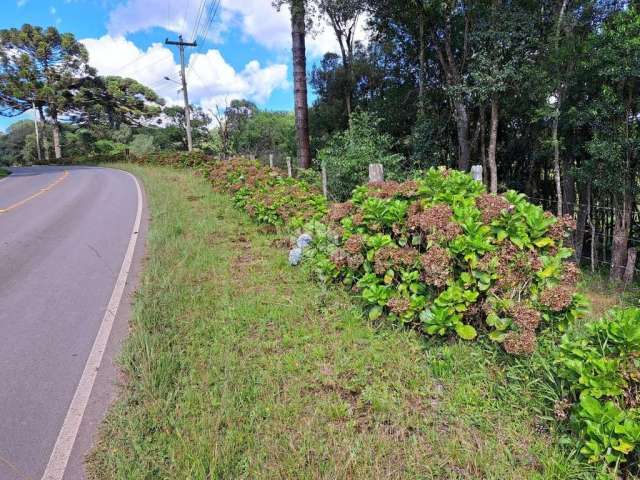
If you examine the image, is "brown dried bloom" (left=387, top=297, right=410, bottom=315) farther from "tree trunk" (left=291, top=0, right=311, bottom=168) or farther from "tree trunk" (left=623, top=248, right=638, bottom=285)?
"tree trunk" (left=291, top=0, right=311, bottom=168)

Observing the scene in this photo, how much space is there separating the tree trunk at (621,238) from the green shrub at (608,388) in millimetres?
8218

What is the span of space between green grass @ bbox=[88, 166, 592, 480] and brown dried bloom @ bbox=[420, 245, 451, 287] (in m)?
0.55

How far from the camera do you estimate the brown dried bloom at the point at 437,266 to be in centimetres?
324

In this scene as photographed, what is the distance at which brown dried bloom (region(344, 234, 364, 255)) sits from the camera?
13.3ft

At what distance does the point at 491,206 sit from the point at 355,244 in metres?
1.31

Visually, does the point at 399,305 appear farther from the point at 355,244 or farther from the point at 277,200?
the point at 277,200

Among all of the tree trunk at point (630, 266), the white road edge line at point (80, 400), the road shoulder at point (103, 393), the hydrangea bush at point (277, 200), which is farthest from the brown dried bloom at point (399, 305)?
the tree trunk at point (630, 266)

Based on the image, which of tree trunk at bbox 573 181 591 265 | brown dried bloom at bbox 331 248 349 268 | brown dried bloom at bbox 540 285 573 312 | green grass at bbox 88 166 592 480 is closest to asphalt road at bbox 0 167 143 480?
green grass at bbox 88 166 592 480

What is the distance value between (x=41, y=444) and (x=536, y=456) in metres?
3.09

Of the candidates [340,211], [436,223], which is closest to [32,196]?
[340,211]

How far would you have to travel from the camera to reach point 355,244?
13.3 ft

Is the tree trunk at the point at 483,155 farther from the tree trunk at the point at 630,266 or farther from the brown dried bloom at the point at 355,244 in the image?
the brown dried bloom at the point at 355,244

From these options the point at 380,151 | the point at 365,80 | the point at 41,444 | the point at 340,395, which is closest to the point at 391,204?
the point at 340,395

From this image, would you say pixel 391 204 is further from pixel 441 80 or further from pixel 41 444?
pixel 441 80
